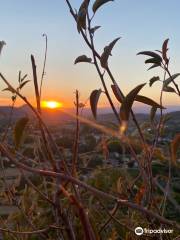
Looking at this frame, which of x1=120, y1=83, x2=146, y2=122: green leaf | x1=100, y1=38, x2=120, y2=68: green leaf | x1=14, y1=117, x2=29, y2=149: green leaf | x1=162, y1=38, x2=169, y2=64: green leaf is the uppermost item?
x1=162, y1=38, x2=169, y2=64: green leaf

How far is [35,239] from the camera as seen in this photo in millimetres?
4250

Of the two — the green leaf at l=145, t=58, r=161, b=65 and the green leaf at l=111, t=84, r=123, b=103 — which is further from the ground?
the green leaf at l=145, t=58, r=161, b=65

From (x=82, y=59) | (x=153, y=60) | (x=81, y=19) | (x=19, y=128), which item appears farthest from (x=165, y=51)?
(x=19, y=128)

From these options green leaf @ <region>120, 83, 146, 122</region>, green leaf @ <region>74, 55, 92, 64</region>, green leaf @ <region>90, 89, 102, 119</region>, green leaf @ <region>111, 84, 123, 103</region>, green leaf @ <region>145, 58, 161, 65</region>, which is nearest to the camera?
green leaf @ <region>120, 83, 146, 122</region>

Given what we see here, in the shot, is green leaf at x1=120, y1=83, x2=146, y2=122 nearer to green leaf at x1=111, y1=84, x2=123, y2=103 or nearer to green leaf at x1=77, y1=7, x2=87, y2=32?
green leaf at x1=111, y1=84, x2=123, y2=103

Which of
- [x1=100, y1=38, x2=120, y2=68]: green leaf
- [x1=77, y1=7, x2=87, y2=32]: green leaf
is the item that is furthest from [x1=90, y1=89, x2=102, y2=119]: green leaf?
[x1=77, y1=7, x2=87, y2=32]: green leaf

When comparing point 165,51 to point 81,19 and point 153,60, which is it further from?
point 81,19

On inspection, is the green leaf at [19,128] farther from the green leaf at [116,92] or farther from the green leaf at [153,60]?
the green leaf at [153,60]

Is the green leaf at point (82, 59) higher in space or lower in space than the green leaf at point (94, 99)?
higher

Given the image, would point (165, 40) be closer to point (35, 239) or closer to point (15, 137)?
point (15, 137)

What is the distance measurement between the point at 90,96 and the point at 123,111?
→ 326 mm

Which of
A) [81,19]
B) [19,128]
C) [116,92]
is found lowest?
[19,128]

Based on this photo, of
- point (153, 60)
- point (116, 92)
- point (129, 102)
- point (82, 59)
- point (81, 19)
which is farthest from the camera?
point (153, 60)

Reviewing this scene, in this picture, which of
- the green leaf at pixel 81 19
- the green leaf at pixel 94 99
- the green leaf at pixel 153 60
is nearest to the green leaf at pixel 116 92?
the green leaf at pixel 94 99
